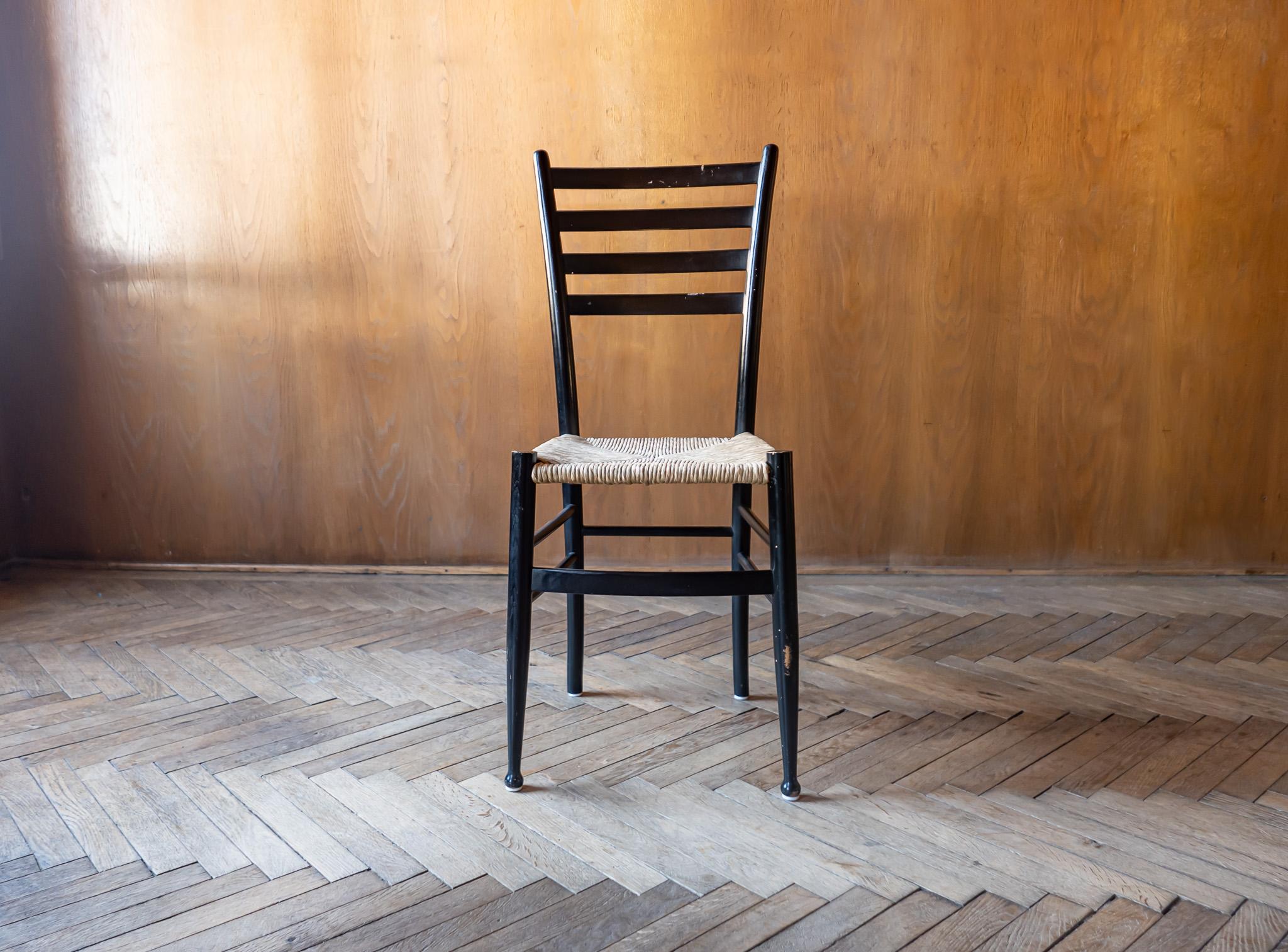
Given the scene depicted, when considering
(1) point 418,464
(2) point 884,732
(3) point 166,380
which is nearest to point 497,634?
(1) point 418,464

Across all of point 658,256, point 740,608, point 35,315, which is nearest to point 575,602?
point 740,608

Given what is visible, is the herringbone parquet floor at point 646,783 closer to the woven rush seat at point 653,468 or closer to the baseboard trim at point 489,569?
the baseboard trim at point 489,569

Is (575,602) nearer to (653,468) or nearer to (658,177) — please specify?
(653,468)

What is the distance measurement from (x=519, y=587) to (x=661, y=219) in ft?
2.35

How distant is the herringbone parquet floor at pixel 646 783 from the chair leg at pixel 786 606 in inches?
3.0

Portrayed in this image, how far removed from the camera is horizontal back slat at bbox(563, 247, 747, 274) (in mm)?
1677

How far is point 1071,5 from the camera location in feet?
7.54

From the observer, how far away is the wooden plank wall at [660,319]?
7.70 feet

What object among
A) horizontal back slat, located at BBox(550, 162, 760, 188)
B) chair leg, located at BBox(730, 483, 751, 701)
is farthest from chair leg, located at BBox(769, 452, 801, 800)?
horizontal back slat, located at BBox(550, 162, 760, 188)

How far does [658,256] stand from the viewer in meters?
1.69

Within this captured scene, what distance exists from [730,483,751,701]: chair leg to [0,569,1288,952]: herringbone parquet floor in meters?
0.07

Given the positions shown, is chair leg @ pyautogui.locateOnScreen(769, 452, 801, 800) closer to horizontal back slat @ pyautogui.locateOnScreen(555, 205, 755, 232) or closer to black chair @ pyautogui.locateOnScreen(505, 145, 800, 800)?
black chair @ pyautogui.locateOnScreen(505, 145, 800, 800)

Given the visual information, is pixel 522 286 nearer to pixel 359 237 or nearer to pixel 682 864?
pixel 359 237

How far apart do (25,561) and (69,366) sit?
0.59 meters
